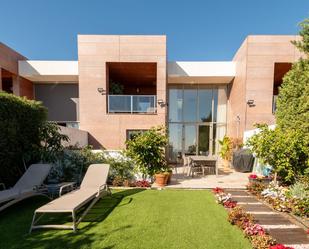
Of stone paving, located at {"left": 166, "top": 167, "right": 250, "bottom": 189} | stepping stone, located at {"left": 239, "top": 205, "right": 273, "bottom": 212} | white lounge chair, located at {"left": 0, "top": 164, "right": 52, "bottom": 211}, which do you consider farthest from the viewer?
stone paving, located at {"left": 166, "top": 167, "right": 250, "bottom": 189}

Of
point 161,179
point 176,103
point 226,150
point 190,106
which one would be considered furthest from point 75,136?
point 226,150

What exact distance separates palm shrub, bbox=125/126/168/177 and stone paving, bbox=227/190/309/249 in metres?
2.83

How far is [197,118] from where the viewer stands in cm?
1261

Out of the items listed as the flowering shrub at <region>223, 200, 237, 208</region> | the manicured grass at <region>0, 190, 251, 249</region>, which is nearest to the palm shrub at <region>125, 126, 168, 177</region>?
the manicured grass at <region>0, 190, 251, 249</region>

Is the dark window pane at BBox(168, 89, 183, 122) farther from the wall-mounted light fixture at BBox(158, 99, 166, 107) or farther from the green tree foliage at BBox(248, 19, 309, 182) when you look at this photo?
the green tree foliage at BBox(248, 19, 309, 182)

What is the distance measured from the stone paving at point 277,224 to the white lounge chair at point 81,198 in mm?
3691

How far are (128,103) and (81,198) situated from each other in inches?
262

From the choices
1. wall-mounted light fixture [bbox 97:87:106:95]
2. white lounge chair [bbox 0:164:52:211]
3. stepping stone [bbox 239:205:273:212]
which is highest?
wall-mounted light fixture [bbox 97:87:106:95]

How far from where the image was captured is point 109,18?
33.3 feet

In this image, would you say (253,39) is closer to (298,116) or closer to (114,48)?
(298,116)

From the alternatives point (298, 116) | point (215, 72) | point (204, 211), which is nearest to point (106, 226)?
point (204, 211)

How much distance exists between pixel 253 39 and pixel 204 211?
9.63 metres

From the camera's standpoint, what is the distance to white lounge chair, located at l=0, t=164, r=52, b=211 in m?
3.99

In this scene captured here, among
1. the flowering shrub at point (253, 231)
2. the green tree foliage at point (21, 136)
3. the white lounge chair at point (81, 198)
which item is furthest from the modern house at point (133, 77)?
the flowering shrub at point (253, 231)
